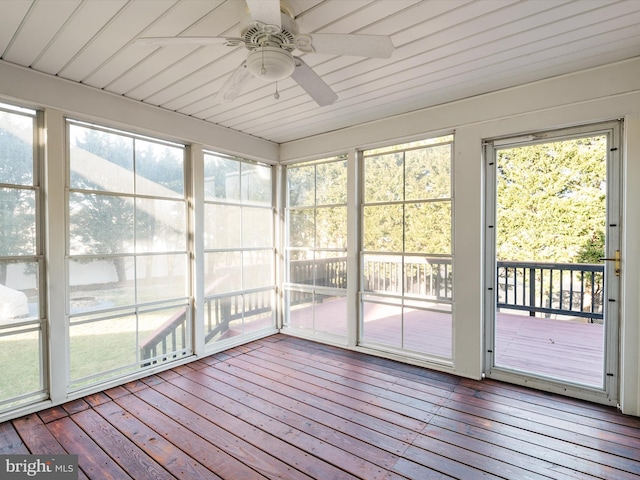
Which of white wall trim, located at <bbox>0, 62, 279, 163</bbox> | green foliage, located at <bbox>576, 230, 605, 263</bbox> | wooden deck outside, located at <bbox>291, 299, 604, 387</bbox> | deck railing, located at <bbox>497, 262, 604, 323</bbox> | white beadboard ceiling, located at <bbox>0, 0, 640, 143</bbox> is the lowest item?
wooden deck outside, located at <bbox>291, 299, 604, 387</bbox>

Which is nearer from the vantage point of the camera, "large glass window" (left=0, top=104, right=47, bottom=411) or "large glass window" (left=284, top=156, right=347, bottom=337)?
"large glass window" (left=0, top=104, right=47, bottom=411)

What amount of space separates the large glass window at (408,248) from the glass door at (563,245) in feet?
1.42

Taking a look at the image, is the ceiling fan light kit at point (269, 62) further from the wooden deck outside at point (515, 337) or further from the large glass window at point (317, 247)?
the wooden deck outside at point (515, 337)

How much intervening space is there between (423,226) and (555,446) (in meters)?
2.06

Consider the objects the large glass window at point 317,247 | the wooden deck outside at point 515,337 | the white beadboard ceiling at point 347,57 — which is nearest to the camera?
the white beadboard ceiling at point 347,57

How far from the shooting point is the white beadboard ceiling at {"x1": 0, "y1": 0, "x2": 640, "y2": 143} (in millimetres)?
1789

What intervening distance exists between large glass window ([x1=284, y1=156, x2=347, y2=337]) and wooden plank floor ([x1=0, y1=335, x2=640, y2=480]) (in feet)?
3.84

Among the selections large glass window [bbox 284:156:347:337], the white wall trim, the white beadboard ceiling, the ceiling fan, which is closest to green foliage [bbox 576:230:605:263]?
the white beadboard ceiling

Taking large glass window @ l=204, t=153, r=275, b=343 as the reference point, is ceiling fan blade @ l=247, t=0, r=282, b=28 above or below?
above

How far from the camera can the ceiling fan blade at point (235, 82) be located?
6.07ft

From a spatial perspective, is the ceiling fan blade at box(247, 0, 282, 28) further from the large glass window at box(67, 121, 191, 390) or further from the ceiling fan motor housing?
the large glass window at box(67, 121, 191, 390)

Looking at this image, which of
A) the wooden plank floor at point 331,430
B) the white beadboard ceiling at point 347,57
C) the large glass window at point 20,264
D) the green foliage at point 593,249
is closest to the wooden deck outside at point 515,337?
the wooden plank floor at point 331,430

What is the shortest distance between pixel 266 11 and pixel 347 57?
41.6 inches

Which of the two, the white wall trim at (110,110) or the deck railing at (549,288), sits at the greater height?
the white wall trim at (110,110)
